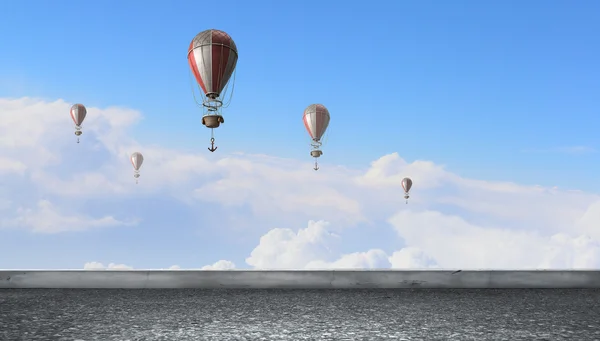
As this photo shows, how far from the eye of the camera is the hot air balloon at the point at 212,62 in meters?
13.6

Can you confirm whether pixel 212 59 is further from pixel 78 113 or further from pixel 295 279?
pixel 78 113

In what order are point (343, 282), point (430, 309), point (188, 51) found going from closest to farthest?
point (430, 309), point (343, 282), point (188, 51)

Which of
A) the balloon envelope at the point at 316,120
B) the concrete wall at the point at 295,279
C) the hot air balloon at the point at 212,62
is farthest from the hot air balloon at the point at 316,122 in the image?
the concrete wall at the point at 295,279

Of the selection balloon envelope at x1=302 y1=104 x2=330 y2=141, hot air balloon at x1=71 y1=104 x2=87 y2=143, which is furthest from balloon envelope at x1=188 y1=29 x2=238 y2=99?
hot air balloon at x1=71 y1=104 x2=87 y2=143

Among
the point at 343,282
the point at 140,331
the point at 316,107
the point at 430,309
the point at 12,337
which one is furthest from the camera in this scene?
the point at 316,107

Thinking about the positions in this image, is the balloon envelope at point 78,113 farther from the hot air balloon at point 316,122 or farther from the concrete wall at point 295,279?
the concrete wall at point 295,279

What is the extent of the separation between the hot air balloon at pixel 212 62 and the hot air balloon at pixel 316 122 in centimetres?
978

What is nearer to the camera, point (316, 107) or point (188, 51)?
point (188, 51)

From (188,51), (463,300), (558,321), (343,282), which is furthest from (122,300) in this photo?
(188,51)

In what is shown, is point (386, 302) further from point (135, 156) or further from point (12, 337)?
point (135, 156)

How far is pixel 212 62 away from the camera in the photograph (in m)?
13.8

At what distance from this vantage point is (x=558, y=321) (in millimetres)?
4434

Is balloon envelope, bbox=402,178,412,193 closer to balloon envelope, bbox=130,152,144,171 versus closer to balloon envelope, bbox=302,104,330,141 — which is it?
balloon envelope, bbox=302,104,330,141

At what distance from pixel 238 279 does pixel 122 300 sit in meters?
1.58
